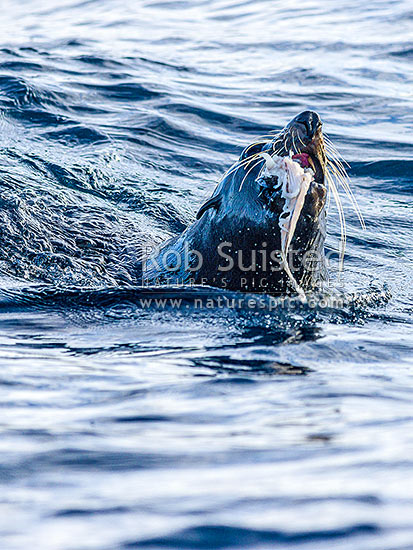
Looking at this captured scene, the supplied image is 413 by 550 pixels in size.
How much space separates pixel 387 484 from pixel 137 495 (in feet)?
2.36

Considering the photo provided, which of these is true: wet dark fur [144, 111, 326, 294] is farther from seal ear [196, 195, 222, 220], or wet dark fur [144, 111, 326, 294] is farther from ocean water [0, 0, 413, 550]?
ocean water [0, 0, 413, 550]

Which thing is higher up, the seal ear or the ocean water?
the seal ear

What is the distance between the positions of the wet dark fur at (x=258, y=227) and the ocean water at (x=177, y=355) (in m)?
0.23

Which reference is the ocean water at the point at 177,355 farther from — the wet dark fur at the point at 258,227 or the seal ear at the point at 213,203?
the seal ear at the point at 213,203

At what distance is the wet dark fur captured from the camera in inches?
166

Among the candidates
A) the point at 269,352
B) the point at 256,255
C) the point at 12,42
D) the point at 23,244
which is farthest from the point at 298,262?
the point at 12,42

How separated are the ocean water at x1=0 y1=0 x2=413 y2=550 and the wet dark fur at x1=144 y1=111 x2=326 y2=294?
228mm

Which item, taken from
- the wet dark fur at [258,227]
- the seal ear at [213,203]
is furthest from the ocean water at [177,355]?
the seal ear at [213,203]

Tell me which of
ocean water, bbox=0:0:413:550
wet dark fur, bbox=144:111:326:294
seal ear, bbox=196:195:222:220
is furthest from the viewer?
seal ear, bbox=196:195:222:220

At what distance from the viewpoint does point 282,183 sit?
4.20 metres

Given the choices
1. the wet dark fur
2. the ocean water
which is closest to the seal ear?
the wet dark fur

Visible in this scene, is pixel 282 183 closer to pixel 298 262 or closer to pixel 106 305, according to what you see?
pixel 298 262

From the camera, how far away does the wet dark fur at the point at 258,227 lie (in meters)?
4.21

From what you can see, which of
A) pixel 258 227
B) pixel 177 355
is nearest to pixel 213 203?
pixel 258 227
